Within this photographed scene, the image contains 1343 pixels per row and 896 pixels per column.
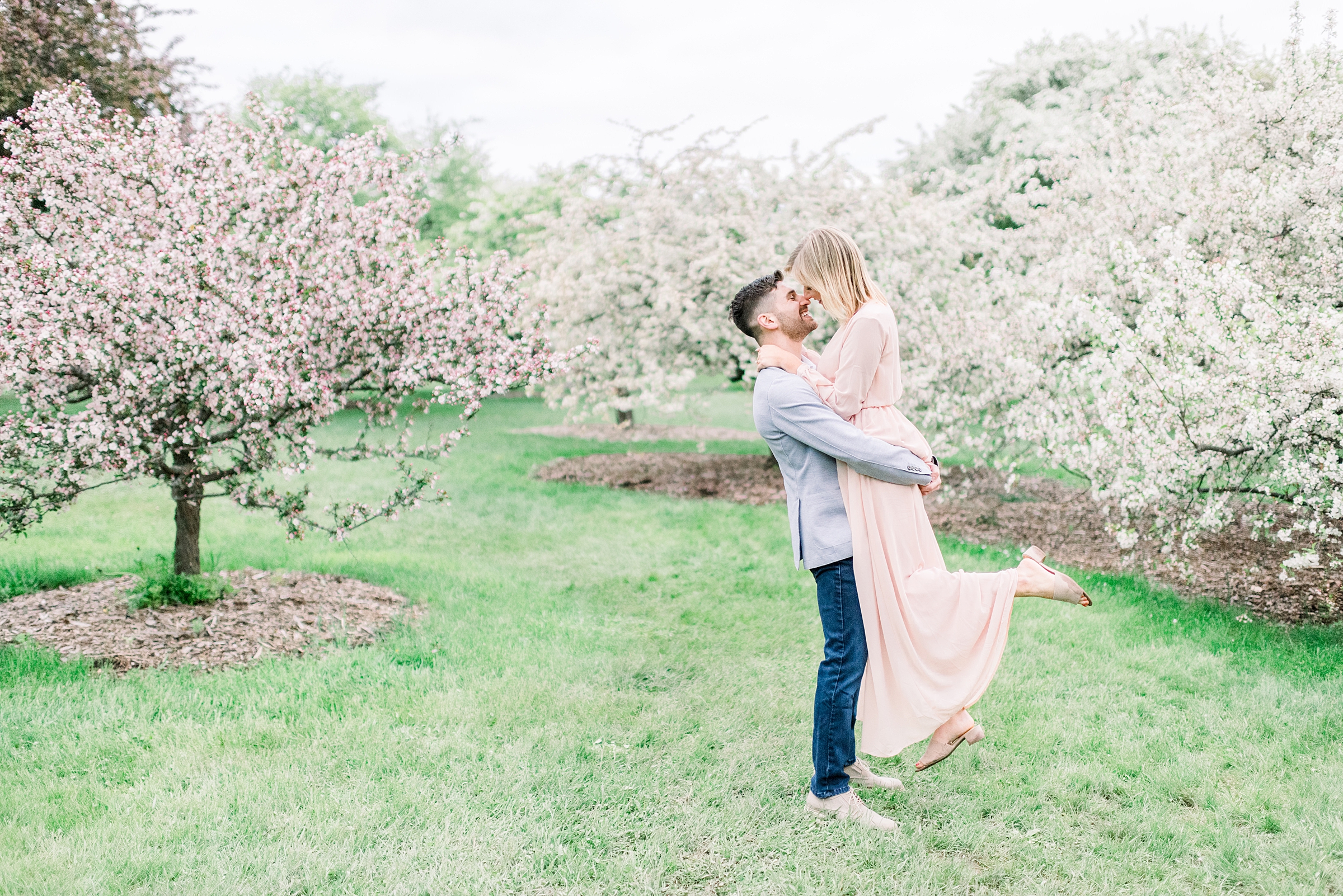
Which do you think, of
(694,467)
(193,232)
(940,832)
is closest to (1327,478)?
(940,832)

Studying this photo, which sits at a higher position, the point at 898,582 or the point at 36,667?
the point at 898,582

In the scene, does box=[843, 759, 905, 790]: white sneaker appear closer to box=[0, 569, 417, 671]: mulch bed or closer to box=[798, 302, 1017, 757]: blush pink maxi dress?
box=[798, 302, 1017, 757]: blush pink maxi dress

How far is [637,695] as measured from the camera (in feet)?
16.4

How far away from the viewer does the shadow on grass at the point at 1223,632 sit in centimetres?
541

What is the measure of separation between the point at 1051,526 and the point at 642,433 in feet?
34.3

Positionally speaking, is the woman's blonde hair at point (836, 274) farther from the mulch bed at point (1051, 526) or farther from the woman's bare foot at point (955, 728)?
the mulch bed at point (1051, 526)

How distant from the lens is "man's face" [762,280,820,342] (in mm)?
3645

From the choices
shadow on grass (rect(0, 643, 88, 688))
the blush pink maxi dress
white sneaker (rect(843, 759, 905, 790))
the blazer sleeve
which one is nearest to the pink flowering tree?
shadow on grass (rect(0, 643, 88, 688))

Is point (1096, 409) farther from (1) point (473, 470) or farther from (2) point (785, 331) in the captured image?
(1) point (473, 470)

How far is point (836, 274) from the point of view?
3.52 meters

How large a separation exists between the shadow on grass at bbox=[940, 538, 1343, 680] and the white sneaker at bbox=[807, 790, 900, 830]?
10.3 feet

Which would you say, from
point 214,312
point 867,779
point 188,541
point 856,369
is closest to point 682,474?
point 188,541

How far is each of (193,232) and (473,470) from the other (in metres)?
8.38

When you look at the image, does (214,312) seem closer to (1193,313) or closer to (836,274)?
(836,274)
